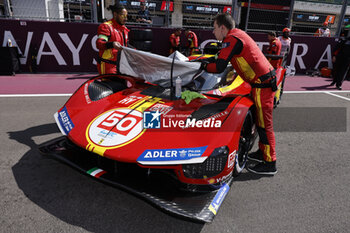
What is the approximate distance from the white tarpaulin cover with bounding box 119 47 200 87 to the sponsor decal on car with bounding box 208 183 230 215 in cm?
135

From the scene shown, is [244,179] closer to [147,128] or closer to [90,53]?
[147,128]

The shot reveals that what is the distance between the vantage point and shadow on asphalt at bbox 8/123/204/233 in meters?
1.93

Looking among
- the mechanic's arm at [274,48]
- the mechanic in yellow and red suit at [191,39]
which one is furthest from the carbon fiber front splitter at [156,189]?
the mechanic in yellow and red suit at [191,39]

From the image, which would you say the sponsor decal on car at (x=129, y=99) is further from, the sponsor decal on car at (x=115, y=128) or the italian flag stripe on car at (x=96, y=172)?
the italian flag stripe on car at (x=96, y=172)

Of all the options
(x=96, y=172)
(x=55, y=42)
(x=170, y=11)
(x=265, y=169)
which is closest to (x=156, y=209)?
(x=96, y=172)

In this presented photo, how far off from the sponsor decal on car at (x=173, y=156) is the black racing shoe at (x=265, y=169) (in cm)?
106

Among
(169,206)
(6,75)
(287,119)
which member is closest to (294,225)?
(169,206)

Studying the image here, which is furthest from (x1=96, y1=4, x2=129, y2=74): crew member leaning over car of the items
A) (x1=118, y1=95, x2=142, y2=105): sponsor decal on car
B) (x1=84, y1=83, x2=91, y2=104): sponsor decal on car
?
(x1=118, y1=95, x2=142, y2=105): sponsor decal on car

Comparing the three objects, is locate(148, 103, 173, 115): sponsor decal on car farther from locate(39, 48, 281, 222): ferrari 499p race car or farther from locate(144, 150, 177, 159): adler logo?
locate(144, 150, 177, 159): adler logo

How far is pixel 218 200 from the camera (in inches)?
73.7

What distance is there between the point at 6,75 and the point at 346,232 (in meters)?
8.96

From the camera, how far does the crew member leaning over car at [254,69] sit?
252cm

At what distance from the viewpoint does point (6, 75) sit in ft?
25.4

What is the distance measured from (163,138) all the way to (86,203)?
0.86 meters
